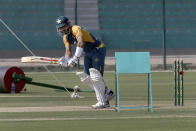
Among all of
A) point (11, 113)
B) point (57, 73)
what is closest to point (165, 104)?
point (11, 113)

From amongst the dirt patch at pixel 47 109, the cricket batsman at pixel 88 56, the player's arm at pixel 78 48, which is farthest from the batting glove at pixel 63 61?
the dirt patch at pixel 47 109

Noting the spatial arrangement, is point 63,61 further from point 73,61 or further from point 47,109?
point 47,109

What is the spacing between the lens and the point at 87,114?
13.1 meters

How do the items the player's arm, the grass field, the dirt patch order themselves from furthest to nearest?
1. the dirt patch
2. the player's arm
3. the grass field

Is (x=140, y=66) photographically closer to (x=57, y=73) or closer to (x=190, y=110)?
(x=190, y=110)

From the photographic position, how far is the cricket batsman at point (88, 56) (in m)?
14.1

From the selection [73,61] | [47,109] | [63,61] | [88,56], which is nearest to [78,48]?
[73,61]

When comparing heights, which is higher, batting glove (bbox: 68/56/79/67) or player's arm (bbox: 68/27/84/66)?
player's arm (bbox: 68/27/84/66)

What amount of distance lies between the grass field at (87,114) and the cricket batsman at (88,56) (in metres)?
0.40

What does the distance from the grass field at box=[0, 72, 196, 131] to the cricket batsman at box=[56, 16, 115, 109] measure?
0.40m

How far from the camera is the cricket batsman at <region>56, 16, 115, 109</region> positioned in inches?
556

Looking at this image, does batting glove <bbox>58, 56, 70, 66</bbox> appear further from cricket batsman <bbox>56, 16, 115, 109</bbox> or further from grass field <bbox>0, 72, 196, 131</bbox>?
grass field <bbox>0, 72, 196, 131</bbox>

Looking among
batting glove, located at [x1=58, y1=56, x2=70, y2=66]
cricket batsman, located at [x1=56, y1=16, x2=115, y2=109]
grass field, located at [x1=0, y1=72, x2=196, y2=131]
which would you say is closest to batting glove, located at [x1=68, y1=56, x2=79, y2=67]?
cricket batsman, located at [x1=56, y1=16, x2=115, y2=109]

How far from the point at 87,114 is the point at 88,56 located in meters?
1.79
